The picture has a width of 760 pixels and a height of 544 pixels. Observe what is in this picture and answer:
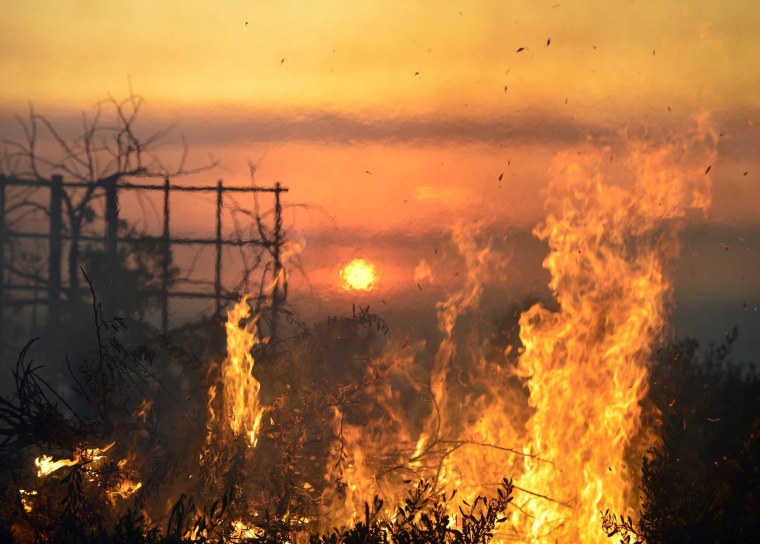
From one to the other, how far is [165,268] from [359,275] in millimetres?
4650

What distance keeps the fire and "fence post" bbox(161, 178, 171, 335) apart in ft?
10.6

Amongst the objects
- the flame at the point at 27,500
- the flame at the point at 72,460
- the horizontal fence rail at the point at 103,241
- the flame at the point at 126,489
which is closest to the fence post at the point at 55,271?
the horizontal fence rail at the point at 103,241

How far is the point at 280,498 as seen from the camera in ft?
35.0

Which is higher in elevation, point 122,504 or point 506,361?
point 506,361

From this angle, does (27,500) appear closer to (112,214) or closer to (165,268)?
(165,268)

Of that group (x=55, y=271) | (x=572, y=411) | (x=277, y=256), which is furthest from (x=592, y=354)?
(x=55, y=271)

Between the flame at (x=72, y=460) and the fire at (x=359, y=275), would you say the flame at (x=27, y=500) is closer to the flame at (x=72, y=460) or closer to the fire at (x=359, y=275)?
the flame at (x=72, y=460)

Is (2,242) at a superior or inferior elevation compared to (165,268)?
superior

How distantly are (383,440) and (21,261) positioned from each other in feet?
33.6

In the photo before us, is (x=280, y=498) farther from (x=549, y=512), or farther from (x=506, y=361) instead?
(x=506, y=361)

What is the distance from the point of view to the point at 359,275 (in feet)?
46.5

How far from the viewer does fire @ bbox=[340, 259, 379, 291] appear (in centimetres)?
1398

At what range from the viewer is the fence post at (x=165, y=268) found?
618 inches

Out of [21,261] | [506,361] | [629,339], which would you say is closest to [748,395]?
[506,361]
